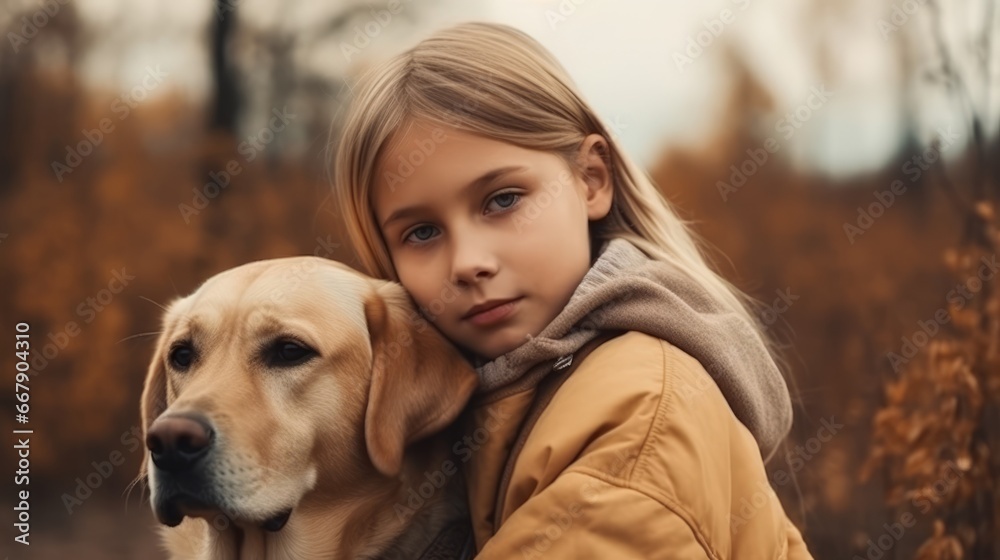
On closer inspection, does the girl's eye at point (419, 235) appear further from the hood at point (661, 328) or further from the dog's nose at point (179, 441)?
the dog's nose at point (179, 441)

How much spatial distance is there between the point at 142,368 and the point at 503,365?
2763mm

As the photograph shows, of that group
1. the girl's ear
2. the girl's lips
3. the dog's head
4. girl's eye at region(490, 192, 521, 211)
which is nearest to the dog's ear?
the dog's head

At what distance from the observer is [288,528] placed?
2398 mm

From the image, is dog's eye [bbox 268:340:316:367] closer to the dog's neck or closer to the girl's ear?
the dog's neck

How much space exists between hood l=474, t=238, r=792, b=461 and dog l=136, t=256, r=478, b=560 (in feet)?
0.69

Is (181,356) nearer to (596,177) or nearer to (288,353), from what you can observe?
(288,353)

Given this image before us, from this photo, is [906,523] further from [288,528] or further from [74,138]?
[74,138]

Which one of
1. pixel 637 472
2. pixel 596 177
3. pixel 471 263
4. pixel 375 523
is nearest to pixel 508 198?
pixel 471 263

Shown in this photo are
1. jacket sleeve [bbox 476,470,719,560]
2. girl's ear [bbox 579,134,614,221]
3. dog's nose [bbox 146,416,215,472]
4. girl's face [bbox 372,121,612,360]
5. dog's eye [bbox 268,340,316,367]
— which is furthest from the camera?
girl's ear [bbox 579,134,614,221]

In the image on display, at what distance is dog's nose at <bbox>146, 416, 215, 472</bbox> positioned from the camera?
2109mm

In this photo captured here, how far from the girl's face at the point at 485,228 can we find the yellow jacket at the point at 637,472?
238mm

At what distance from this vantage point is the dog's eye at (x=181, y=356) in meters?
2.44

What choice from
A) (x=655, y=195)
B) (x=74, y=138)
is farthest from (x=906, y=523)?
(x=74, y=138)

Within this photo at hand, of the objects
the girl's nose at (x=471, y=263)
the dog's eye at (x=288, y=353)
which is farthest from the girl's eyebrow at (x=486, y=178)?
the dog's eye at (x=288, y=353)
